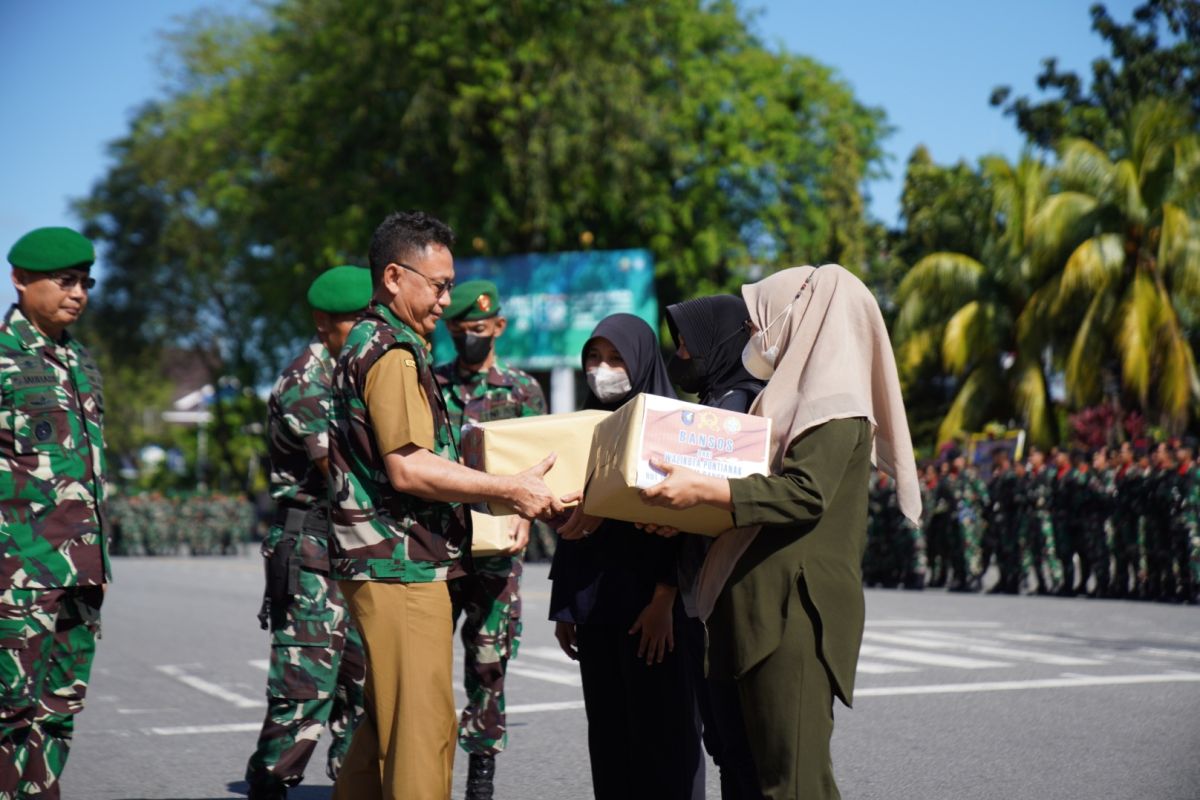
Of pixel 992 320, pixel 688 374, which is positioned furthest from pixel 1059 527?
pixel 688 374

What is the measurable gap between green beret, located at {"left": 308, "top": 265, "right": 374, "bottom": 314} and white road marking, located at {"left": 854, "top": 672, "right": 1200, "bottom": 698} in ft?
15.9

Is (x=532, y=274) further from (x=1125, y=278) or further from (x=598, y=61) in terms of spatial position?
(x=1125, y=278)

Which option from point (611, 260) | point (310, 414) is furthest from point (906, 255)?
point (310, 414)

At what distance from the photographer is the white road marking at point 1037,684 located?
386 inches

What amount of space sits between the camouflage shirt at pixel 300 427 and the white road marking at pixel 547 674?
466cm

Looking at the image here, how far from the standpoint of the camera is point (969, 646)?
12.7 meters

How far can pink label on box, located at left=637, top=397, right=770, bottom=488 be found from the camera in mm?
4047

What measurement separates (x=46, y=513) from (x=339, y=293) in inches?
56.0

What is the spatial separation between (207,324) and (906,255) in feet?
77.5

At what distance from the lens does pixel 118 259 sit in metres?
51.1

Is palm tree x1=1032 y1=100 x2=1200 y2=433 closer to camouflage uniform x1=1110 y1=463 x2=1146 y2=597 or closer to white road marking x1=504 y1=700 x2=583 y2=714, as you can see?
camouflage uniform x1=1110 y1=463 x2=1146 y2=597

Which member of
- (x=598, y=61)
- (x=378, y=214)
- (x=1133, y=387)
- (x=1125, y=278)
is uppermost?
(x=598, y=61)

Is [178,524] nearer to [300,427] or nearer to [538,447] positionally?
[300,427]

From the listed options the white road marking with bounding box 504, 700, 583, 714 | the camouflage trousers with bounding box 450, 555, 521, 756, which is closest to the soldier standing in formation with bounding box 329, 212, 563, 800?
the camouflage trousers with bounding box 450, 555, 521, 756
